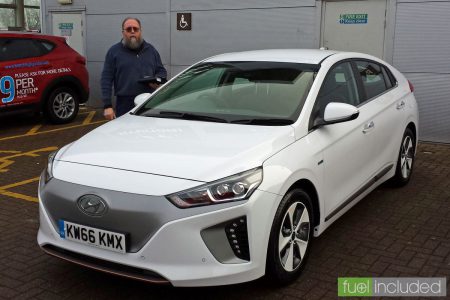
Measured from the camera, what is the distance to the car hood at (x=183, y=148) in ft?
10.1

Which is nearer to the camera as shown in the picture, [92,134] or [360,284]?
[360,284]

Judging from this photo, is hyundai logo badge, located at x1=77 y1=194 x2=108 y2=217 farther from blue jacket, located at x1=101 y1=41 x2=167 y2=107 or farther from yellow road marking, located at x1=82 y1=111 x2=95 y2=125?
yellow road marking, located at x1=82 y1=111 x2=95 y2=125

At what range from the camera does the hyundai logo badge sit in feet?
9.85

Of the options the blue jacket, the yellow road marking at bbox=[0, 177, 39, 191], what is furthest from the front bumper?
the yellow road marking at bbox=[0, 177, 39, 191]

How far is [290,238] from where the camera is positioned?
3375 mm

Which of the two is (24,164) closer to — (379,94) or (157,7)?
(379,94)

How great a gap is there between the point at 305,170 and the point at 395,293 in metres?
0.97

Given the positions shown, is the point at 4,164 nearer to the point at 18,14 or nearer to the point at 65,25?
the point at 65,25

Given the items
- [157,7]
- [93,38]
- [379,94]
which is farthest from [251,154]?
[93,38]

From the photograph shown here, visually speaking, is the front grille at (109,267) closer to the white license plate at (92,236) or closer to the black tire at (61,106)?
the white license plate at (92,236)

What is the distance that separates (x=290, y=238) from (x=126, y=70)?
122 inches

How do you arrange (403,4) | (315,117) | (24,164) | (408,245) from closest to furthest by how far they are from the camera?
(315,117), (408,245), (24,164), (403,4)

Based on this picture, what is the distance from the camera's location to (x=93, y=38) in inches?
463

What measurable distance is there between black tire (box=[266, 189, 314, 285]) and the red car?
652 centimetres
